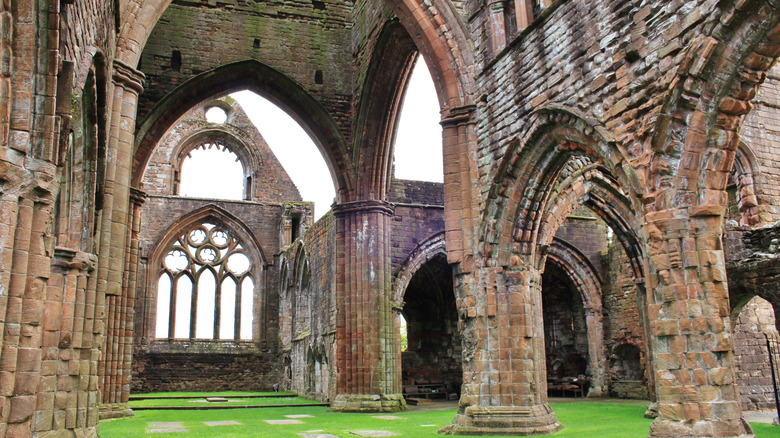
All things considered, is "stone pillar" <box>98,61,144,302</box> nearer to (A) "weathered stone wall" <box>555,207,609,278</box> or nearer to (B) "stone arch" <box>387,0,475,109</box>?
(B) "stone arch" <box>387,0,475,109</box>

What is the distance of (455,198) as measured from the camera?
8672 mm

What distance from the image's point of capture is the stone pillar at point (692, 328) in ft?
16.9

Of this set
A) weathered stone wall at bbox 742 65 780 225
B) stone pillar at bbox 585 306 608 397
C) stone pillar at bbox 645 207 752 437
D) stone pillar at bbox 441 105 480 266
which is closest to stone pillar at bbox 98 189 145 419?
stone pillar at bbox 441 105 480 266

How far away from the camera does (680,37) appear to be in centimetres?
567

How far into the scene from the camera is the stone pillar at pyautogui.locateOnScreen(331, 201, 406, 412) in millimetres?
12078

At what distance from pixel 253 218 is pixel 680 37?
17.1m

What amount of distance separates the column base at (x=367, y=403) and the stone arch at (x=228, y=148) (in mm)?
11410

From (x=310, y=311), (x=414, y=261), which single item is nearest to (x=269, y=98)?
(x=414, y=261)

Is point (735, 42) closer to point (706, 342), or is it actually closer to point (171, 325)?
point (706, 342)

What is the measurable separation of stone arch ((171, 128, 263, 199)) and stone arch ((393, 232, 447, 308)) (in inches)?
360

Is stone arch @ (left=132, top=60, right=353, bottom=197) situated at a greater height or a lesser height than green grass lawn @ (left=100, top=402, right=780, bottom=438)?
greater

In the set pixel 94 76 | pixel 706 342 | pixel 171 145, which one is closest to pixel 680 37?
pixel 706 342

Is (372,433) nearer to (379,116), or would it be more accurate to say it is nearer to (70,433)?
(70,433)

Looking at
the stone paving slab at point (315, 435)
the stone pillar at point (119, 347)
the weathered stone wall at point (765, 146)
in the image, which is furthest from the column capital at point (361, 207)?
the weathered stone wall at point (765, 146)
